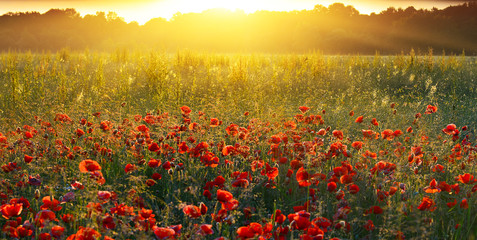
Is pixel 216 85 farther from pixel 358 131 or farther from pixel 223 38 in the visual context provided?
pixel 223 38

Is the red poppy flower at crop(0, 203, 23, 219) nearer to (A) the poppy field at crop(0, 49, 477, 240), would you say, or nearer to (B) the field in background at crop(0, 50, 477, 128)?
(A) the poppy field at crop(0, 49, 477, 240)

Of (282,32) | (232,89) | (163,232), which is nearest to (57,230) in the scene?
(163,232)

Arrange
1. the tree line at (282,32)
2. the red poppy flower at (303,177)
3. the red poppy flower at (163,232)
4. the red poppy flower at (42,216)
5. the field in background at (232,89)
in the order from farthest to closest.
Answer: the tree line at (282,32), the field in background at (232,89), the red poppy flower at (303,177), the red poppy flower at (42,216), the red poppy flower at (163,232)

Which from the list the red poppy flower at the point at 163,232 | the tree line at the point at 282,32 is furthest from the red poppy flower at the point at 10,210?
the tree line at the point at 282,32

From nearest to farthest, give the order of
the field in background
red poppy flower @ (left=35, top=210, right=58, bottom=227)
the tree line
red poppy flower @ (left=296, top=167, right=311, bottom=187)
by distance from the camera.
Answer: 1. red poppy flower @ (left=35, top=210, right=58, bottom=227)
2. red poppy flower @ (left=296, top=167, right=311, bottom=187)
3. the field in background
4. the tree line

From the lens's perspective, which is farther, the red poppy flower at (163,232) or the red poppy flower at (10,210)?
the red poppy flower at (10,210)

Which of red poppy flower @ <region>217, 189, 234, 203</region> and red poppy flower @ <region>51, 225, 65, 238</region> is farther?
red poppy flower @ <region>217, 189, 234, 203</region>

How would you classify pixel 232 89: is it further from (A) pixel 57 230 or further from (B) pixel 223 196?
(A) pixel 57 230

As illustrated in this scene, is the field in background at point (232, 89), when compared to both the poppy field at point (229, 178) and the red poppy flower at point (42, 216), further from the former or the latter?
the red poppy flower at point (42, 216)

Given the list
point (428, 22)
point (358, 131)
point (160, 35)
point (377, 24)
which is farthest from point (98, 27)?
point (358, 131)

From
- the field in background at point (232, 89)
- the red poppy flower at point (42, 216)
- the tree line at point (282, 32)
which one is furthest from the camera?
the tree line at point (282, 32)

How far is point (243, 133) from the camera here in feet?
7.08

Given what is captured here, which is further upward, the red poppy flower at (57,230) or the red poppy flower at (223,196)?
the red poppy flower at (223,196)

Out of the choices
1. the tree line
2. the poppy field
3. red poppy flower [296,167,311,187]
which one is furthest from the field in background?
the tree line
